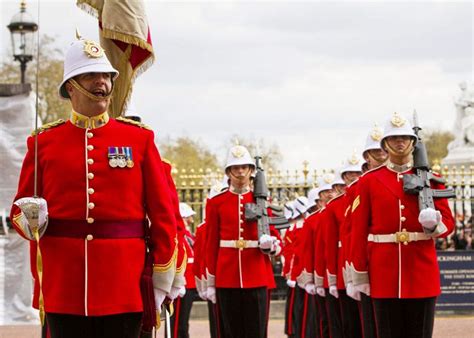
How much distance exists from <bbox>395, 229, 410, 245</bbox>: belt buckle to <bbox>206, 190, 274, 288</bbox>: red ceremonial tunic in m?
3.18

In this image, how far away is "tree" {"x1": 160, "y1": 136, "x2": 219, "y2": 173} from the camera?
46.5m

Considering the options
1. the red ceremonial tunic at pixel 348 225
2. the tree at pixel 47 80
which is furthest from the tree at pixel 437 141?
the red ceremonial tunic at pixel 348 225

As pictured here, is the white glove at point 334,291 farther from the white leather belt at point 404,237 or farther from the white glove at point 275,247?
the white leather belt at point 404,237

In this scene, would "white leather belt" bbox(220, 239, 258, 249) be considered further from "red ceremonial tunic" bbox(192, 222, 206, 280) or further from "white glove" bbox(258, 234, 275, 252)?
"red ceremonial tunic" bbox(192, 222, 206, 280)

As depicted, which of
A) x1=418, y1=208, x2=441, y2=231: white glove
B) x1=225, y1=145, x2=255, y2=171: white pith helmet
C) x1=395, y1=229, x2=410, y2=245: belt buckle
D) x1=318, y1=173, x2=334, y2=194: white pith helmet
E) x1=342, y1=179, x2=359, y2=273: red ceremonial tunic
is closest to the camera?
x1=418, y1=208, x2=441, y2=231: white glove

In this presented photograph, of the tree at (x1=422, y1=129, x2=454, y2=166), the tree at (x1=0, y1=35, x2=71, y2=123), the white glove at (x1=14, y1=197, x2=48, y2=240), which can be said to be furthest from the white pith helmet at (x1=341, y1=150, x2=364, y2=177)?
the tree at (x1=422, y1=129, x2=454, y2=166)

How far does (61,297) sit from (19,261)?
11.2 metres

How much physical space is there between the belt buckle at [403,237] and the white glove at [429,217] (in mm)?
233

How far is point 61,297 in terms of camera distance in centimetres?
620

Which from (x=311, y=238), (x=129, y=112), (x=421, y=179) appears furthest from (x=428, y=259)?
(x=311, y=238)

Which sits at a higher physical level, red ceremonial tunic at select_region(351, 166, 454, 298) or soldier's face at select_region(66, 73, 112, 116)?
soldier's face at select_region(66, 73, 112, 116)

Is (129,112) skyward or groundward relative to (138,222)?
skyward

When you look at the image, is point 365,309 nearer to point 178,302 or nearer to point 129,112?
point 129,112

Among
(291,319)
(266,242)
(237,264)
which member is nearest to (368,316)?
(266,242)
